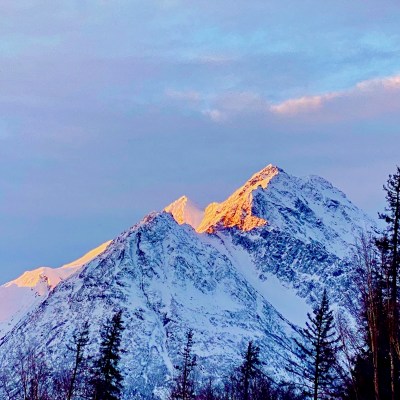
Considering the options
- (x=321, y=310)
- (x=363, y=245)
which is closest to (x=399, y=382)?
(x=363, y=245)

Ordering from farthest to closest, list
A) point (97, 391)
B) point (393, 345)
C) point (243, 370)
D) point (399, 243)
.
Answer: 1. point (243, 370)
2. point (97, 391)
3. point (399, 243)
4. point (393, 345)

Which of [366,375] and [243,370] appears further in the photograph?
[243,370]

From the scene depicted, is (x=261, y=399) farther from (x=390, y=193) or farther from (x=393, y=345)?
(x=393, y=345)

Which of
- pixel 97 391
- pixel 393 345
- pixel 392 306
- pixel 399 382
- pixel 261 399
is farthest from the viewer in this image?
pixel 261 399

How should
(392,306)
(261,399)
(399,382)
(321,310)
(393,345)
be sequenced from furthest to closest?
(261,399)
(321,310)
(399,382)
(393,345)
(392,306)

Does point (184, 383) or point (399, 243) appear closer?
point (399, 243)

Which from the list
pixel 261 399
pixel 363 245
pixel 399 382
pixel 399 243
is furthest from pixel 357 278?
pixel 261 399

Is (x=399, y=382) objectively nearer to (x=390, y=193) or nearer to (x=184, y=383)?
(x=390, y=193)

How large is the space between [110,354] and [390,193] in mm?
25465

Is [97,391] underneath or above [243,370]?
underneath

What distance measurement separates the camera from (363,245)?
19.6m

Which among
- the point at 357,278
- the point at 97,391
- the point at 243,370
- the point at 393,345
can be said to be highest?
the point at 243,370

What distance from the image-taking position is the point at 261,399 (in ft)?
196

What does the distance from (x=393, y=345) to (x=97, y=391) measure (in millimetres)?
31929
